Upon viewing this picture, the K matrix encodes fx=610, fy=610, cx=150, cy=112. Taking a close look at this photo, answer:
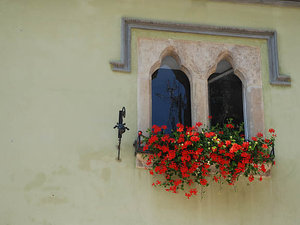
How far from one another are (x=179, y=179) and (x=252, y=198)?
1.03 m

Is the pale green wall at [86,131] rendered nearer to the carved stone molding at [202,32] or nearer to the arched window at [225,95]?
the carved stone molding at [202,32]

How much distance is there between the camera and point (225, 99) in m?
8.98

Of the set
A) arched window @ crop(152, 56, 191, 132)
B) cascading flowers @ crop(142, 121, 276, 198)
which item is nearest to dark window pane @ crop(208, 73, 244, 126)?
arched window @ crop(152, 56, 191, 132)

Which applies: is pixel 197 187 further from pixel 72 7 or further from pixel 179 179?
pixel 72 7

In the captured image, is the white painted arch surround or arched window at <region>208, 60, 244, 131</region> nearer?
the white painted arch surround

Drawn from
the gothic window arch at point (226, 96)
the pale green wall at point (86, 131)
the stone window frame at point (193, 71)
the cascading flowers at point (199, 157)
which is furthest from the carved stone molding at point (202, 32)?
the cascading flowers at point (199, 157)

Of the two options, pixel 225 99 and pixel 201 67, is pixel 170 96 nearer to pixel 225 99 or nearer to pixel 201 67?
pixel 201 67

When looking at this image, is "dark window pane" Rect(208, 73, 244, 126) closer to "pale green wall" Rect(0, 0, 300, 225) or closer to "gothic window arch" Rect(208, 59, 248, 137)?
"gothic window arch" Rect(208, 59, 248, 137)

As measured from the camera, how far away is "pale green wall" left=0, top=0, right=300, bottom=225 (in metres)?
7.84

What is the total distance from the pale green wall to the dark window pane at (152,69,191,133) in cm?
40

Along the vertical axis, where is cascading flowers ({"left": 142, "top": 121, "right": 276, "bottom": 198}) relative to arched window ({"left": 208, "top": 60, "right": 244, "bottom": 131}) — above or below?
below

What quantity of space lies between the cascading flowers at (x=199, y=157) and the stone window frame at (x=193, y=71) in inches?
18.4

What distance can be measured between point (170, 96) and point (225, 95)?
834 mm

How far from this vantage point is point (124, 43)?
8789mm
